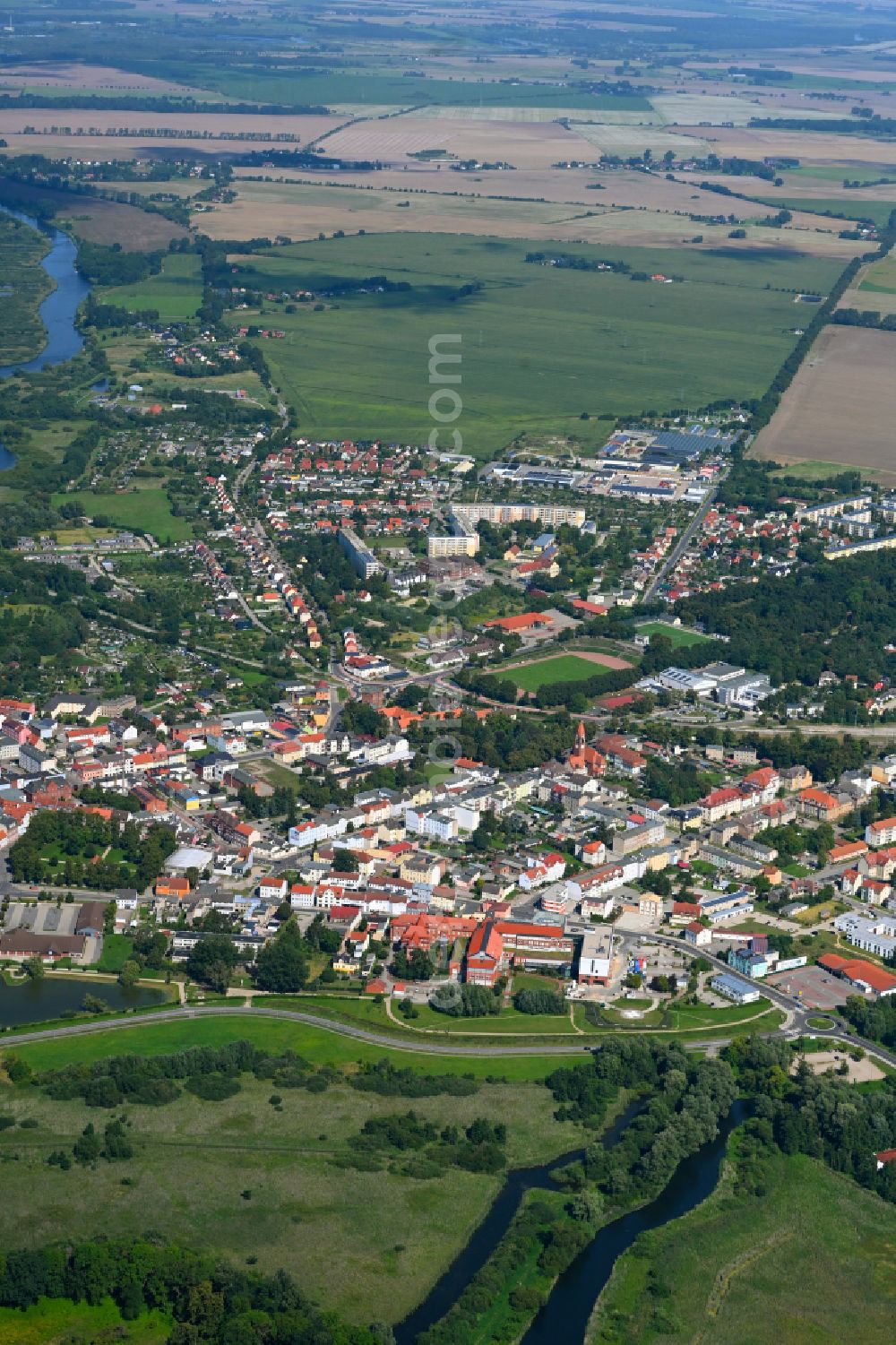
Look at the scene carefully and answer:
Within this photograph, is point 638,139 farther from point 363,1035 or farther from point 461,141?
point 363,1035

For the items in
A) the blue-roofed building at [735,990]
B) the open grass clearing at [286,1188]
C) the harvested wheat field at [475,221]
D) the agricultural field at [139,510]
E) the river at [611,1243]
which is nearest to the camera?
the river at [611,1243]

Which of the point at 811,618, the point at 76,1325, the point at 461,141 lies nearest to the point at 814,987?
the point at 76,1325

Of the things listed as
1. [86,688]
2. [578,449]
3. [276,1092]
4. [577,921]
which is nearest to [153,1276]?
[276,1092]

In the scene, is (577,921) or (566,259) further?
(566,259)

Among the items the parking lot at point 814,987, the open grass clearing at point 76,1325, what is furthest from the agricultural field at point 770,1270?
the open grass clearing at point 76,1325

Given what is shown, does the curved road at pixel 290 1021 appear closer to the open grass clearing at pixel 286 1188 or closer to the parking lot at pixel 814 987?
the open grass clearing at pixel 286 1188

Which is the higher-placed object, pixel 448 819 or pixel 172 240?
pixel 172 240

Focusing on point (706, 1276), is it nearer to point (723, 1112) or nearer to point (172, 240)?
point (723, 1112)
